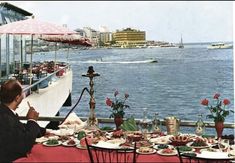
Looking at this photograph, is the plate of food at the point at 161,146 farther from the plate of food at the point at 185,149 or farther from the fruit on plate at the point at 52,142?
the fruit on plate at the point at 52,142

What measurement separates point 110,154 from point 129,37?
3976 inches

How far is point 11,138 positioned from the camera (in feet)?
9.57

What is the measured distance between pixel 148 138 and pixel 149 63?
78649mm

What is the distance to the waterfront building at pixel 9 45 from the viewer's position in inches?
511

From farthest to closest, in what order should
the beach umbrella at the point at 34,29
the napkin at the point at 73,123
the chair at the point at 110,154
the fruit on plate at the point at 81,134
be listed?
the beach umbrella at the point at 34,29, the napkin at the point at 73,123, the fruit on plate at the point at 81,134, the chair at the point at 110,154

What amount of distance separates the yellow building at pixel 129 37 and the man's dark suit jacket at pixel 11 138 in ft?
297

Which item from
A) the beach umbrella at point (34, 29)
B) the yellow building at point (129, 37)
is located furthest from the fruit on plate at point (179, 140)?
the yellow building at point (129, 37)

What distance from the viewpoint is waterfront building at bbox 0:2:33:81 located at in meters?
13.0

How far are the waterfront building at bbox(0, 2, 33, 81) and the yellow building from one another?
76.9 meters

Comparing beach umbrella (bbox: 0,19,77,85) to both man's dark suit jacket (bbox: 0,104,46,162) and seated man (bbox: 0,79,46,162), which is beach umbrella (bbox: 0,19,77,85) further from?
man's dark suit jacket (bbox: 0,104,46,162)

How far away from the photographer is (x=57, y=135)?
13.1 ft

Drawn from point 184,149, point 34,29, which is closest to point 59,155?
point 184,149

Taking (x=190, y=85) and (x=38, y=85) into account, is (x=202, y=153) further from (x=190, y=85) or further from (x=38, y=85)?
(x=190, y=85)

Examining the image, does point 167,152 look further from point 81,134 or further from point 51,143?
point 51,143
